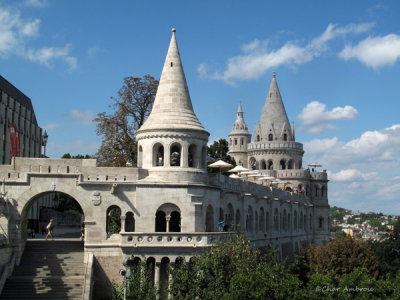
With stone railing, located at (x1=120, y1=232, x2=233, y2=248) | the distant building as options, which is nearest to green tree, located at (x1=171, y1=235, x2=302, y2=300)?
stone railing, located at (x1=120, y1=232, x2=233, y2=248)

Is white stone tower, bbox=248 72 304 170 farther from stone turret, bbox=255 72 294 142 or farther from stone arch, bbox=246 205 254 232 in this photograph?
stone arch, bbox=246 205 254 232

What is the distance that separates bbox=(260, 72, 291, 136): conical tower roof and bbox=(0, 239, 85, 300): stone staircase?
4885 cm

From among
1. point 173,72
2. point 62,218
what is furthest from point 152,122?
point 62,218

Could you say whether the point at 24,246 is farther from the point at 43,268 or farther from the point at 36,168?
the point at 36,168

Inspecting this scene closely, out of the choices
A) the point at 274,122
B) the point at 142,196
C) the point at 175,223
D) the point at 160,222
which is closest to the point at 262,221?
the point at 175,223

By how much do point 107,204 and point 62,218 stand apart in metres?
32.7

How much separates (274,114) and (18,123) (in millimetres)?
35651

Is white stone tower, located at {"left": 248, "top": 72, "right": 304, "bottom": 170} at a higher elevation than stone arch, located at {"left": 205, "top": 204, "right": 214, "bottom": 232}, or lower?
higher

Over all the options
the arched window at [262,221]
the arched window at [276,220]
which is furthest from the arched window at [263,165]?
the arched window at [262,221]

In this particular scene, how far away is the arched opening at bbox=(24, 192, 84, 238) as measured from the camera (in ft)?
119

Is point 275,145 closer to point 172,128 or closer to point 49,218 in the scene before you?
point 49,218

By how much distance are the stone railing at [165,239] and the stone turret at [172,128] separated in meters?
4.50

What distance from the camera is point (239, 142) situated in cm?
9038

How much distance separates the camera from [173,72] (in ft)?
Answer: 129
